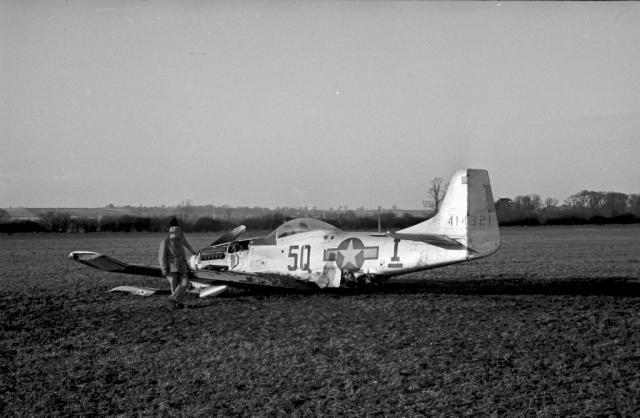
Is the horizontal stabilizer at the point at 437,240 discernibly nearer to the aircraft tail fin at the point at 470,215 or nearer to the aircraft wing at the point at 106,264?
the aircraft tail fin at the point at 470,215

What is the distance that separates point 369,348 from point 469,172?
5146 mm

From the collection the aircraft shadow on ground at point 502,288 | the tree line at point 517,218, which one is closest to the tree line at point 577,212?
the tree line at point 517,218

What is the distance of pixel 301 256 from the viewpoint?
43.4ft

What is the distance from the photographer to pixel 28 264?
2370cm

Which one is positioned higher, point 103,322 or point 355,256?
point 355,256

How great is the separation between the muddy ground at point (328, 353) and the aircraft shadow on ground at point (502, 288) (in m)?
0.17

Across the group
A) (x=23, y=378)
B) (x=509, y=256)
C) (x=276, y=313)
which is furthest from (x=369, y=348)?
(x=509, y=256)

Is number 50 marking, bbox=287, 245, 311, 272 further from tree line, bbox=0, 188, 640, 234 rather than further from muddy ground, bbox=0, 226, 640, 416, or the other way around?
tree line, bbox=0, 188, 640, 234

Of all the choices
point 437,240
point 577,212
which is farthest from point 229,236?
point 577,212

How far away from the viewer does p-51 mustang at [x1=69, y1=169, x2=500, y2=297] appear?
1163cm

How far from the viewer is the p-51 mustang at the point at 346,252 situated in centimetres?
1163

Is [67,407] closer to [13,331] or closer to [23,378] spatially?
[23,378]

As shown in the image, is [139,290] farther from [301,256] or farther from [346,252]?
[346,252]

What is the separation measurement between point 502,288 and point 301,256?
506 cm
